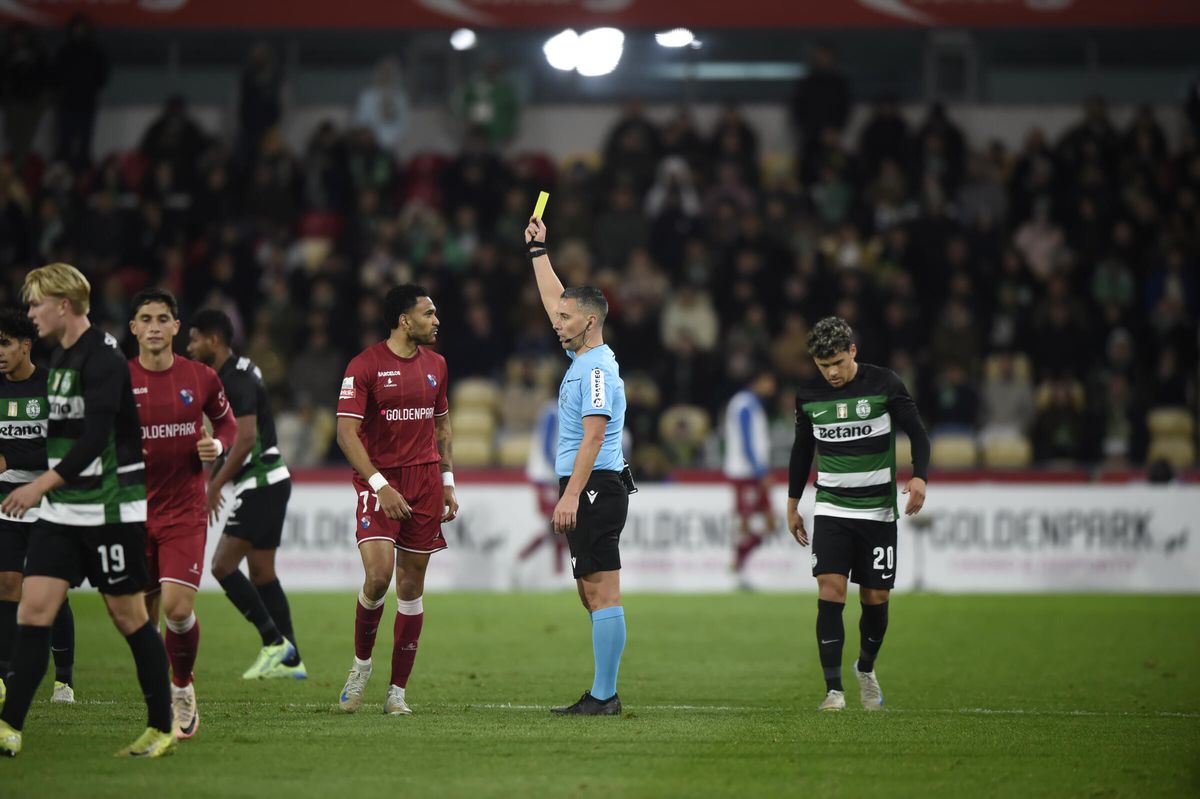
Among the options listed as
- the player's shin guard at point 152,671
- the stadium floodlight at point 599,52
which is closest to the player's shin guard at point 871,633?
the player's shin guard at point 152,671

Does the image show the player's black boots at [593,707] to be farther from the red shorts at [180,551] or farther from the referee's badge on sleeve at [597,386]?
the red shorts at [180,551]

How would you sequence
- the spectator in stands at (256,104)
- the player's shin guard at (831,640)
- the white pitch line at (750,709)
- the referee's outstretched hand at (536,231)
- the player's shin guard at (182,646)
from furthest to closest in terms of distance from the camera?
the spectator in stands at (256,104) < the referee's outstretched hand at (536,231) < the player's shin guard at (831,640) < the white pitch line at (750,709) < the player's shin guard at (182,646)

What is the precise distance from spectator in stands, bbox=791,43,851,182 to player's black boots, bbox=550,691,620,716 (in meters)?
17.2

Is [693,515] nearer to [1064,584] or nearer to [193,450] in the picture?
[1064,584]

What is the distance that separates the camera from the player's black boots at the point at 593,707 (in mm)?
9578

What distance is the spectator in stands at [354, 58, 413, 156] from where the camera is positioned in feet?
86.0

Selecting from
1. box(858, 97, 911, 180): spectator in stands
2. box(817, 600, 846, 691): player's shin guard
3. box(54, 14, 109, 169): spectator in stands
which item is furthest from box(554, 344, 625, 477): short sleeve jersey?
box(54, 14, 109, 169): spectator in stands

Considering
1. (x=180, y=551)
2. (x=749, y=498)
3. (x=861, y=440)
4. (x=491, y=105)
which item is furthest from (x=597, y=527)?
(x=491, y=105)

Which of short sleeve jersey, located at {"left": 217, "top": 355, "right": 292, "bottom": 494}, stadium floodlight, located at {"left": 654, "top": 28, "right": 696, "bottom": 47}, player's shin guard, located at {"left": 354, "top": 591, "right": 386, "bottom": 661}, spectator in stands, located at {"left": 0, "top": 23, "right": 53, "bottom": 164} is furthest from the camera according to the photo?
stadium floodlight, located at {"left": 654, "top": 28, "right": 696, "bottom": 47}

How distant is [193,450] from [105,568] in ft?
4.53

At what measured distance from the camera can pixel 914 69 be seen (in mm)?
27391

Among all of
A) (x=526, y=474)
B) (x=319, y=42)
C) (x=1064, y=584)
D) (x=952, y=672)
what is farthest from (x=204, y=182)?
(x=952, y=672)

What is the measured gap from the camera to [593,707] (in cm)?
960

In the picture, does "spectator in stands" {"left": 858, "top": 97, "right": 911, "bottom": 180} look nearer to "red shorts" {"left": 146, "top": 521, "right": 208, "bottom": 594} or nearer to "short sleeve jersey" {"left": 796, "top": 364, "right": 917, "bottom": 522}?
"short sleeve jersey" {"left": 796, "top": 364, "right": 917, "bottom": 522}
